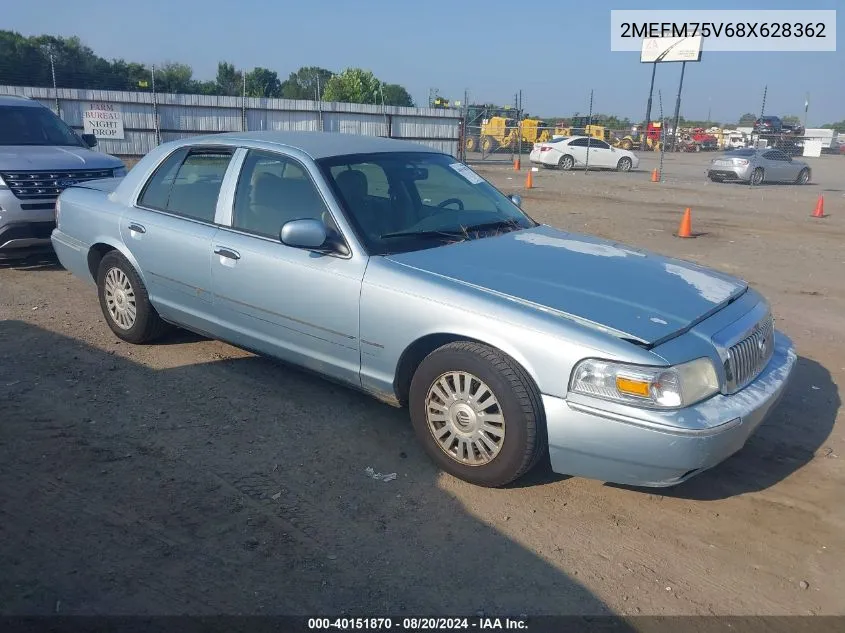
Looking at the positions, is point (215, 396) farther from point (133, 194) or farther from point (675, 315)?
point (675, 315)

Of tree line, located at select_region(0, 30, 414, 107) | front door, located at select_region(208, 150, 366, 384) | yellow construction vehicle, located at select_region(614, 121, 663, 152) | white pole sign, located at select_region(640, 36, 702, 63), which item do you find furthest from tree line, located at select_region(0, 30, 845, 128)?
front door, located at select_region(208, 150, 366, 384)

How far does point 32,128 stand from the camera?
9.05m

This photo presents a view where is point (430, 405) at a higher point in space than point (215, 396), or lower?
higher

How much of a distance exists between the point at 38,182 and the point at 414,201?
17.3 ft

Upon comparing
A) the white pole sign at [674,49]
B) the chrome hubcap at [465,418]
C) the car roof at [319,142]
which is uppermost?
the white pole sign at [674,49]

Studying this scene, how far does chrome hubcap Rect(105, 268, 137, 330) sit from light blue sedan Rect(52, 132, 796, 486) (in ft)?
0.08

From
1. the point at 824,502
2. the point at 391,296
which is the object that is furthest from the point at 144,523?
the point at 824,502

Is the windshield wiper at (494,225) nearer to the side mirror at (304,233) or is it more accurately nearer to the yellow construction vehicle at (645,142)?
the side mirror at (304,233)

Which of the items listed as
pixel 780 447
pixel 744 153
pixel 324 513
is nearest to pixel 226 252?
pixel 324 513

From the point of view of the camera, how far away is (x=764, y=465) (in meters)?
4.06

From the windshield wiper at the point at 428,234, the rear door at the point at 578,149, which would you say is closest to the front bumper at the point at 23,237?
the windshield wiper at the point at 428,234

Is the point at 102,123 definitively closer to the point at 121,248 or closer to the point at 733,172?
the point at 121,248

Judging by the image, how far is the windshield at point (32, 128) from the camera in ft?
28.9

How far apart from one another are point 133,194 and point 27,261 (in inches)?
165
